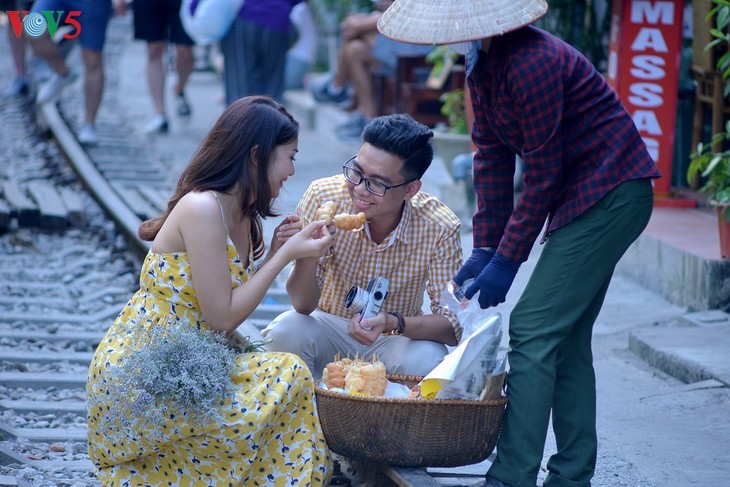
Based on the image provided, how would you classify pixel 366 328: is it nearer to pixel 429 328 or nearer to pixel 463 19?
pixel 429 328

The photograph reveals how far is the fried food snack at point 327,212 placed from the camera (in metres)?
3.79

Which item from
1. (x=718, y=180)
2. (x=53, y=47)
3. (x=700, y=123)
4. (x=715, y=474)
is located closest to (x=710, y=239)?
(x=718, y=180)

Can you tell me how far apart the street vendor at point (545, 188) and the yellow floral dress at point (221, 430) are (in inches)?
25.2

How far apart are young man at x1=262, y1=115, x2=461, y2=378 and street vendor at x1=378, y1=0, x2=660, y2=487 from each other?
412 millimetres

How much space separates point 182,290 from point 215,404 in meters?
0.44

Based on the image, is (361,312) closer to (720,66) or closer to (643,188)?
(643,188)

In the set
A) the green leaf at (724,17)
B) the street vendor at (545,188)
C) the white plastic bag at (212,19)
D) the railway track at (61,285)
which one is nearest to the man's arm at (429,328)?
the street vendor at (545,188)

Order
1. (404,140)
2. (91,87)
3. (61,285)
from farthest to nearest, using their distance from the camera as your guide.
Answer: (91,87)
(61,285)
(404,140)

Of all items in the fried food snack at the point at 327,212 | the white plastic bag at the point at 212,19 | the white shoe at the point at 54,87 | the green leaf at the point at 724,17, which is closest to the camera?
the fried food snack at the point at 327,212

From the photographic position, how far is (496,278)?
352 centimetres

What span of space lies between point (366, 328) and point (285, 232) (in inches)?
17.8

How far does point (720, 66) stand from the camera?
18.4 feet

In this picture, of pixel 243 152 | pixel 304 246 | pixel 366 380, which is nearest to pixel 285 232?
pixel 304 246

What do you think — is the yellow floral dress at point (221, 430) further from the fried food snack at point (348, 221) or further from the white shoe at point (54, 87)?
the white shoe at point (54, 87)
